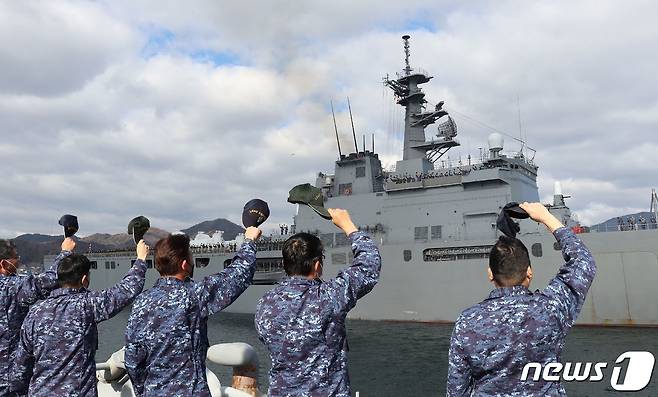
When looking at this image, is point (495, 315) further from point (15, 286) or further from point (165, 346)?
point (15, 286)

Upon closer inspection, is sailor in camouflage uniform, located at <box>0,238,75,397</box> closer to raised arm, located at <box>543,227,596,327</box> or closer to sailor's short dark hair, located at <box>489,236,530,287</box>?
sailor's short dark hair, located at <box>489,236,530,287</box>

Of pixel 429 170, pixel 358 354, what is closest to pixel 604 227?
pixel 429 170

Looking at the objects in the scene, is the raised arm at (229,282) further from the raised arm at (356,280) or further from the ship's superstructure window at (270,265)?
the ship's superstructure window at (270,265)

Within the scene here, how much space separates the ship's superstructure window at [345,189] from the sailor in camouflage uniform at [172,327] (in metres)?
22.8

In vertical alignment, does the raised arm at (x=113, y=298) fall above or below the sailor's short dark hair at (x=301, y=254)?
below

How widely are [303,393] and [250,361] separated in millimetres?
1259

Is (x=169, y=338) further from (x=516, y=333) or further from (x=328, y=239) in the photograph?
(x=328, y=239)

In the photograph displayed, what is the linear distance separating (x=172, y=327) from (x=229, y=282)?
0.42 m

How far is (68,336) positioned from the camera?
128 inches

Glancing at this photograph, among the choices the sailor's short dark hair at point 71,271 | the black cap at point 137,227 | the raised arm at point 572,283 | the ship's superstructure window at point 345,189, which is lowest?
the raised arm at point 572,283

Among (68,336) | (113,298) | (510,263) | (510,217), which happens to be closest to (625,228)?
(510,217)

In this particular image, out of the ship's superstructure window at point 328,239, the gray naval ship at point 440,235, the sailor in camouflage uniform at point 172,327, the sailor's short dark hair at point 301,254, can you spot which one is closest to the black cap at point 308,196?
the sailor's short dark hair at point 301,254

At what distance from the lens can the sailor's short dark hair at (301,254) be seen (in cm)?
268

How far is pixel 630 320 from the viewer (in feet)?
57.5
